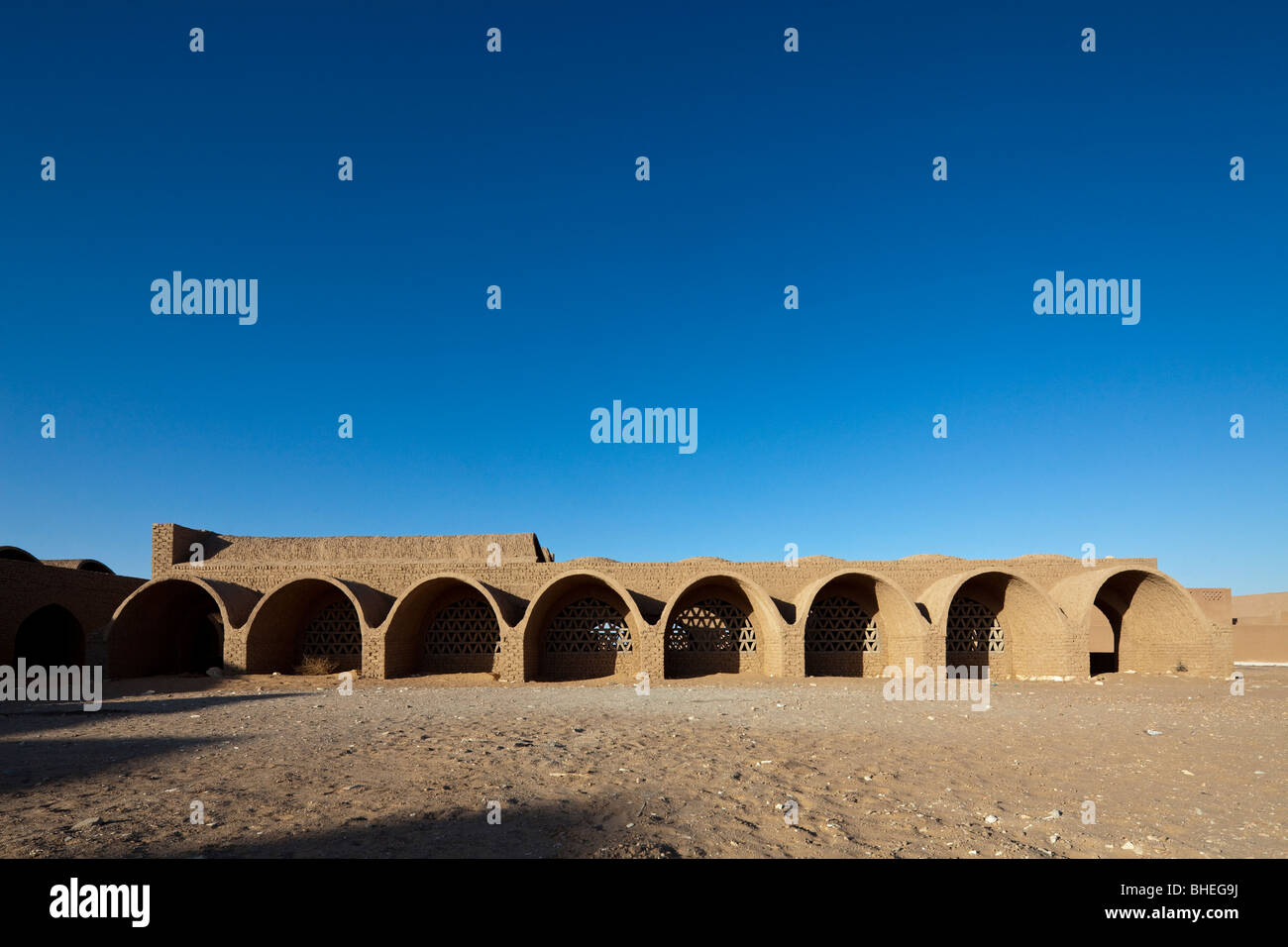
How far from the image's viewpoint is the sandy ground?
153 inches

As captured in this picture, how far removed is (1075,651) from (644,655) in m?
9.58

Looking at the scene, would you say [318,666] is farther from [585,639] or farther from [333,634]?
[585,639]

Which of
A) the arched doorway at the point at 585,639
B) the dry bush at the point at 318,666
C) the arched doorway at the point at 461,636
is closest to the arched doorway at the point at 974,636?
the arched doorway at the point at 585,639

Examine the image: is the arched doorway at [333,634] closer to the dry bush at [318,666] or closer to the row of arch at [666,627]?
the row of arch at [666,627]

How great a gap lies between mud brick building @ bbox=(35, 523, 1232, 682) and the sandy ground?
18.9 feet

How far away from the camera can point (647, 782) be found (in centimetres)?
523

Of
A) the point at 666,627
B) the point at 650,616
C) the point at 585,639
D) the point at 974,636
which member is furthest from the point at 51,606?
the point at 974,636

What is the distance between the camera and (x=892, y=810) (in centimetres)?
452

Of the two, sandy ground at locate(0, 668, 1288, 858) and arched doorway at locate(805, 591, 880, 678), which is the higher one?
sandy ground at locate(0, 668, 1288, 858)

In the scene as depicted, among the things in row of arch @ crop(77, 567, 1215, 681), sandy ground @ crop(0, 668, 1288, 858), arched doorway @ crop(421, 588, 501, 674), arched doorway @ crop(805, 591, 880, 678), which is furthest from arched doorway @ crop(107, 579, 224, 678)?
arched doorway @ crop(805, 591, 880, 678)

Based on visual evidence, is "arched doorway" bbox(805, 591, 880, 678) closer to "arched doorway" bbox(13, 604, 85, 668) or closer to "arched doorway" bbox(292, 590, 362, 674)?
"arched doorway" bbox(292, 590, 362, 674)

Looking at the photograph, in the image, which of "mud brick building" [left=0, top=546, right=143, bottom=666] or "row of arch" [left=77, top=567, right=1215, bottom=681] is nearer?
"row of arch" [left=77, top=567, right=1215, bottom=681]
